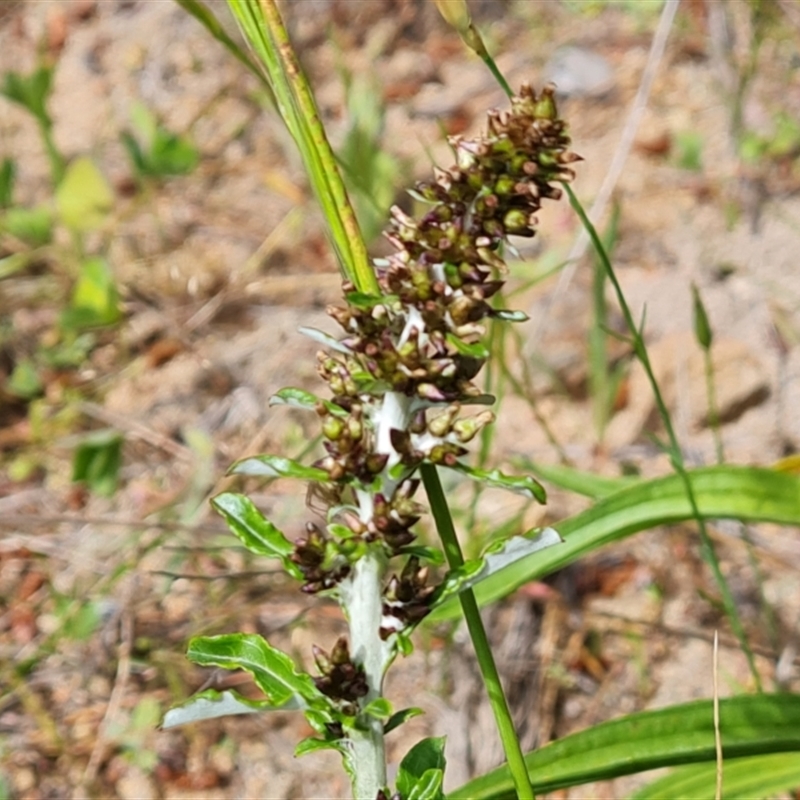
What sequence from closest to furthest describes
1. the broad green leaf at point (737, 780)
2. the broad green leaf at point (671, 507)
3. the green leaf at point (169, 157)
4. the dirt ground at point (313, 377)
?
the broad green leaf at point (737, 780), the broad green leaf at point (671, 507), the dirt ground at point (313, 377), the green leaf at point (169, 157)

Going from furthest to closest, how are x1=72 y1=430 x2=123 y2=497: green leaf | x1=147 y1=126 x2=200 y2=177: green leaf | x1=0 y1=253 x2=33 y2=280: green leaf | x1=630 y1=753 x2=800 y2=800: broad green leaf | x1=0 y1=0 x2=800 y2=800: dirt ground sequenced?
x1=147 y1=126 x2=200 y2=177: green leaf
x1=0 y1=253 x2=33 y2=280: green leaf
x1=72 y1=430 x2=123 y2=497: green leaf
x1=0 y1=0 x2=800 y2=800: dirt ground
x1=630 y1=753 x2=800 y2=800: broad green leaf

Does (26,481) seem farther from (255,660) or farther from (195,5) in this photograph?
(255,660)

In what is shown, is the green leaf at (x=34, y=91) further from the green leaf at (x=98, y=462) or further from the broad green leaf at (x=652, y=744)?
the broad green leaf at (x=652, y=744)

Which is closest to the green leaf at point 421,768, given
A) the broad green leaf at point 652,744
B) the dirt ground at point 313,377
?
the broad green leaf at point 652,744

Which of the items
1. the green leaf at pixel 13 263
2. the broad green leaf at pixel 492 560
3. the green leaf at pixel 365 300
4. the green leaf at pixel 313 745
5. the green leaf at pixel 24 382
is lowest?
the green leaf at pixel 313 745

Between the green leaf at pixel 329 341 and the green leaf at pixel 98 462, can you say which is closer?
the green leaf at pixel 329 341

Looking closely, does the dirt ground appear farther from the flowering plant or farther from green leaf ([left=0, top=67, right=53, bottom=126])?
the flowering plant

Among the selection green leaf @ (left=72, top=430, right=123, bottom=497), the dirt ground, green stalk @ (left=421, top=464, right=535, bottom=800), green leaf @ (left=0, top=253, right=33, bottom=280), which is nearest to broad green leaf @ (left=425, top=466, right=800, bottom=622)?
the dirt ground

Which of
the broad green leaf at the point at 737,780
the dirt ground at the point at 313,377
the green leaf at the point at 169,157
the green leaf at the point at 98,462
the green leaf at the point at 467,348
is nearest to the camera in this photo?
the green leaf at the point at 467,348
